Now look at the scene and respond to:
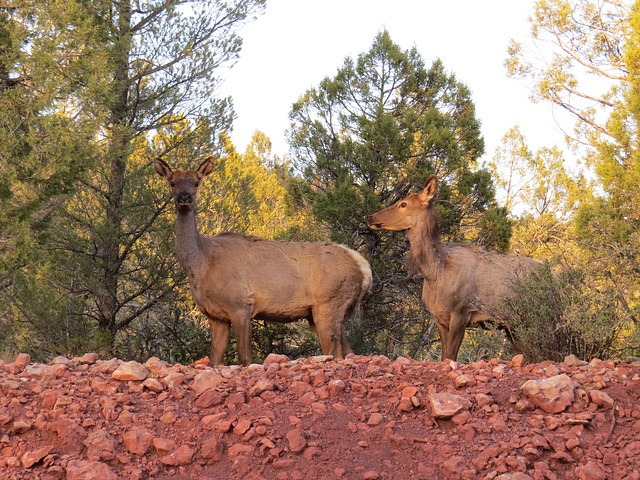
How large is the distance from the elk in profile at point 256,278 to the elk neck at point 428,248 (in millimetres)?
811

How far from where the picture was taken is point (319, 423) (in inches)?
161

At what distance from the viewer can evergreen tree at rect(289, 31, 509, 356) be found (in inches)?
541

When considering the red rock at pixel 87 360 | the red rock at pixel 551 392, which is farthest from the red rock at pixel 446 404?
the red rock at pixel 87 360

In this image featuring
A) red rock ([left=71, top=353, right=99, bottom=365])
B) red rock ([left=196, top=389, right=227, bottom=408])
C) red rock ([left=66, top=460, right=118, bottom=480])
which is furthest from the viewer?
red rock ([left=71, top=353, right=99, bottom=365])

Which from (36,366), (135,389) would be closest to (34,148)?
(36,366)

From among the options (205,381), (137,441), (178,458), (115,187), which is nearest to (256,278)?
(115,187)

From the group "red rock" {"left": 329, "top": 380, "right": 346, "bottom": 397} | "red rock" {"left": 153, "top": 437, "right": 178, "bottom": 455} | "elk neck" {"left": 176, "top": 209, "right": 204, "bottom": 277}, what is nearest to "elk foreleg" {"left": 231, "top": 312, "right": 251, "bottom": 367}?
"elk neck" {"left": 176, "top": 209, "right": 204, "bottom": 277}

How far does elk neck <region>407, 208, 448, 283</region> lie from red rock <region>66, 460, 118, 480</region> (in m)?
6.39

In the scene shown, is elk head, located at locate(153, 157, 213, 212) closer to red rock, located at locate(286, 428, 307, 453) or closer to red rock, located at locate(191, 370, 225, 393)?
red rock, located at locate(191, 370, 225, 393)

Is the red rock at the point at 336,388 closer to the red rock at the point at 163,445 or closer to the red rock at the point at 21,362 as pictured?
the red rock at the point at 163,445

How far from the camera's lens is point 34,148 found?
9.61 m

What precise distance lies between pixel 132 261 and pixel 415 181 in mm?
5776

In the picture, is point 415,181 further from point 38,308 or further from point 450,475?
point 450,475

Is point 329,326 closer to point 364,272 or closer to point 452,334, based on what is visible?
point 364,272
